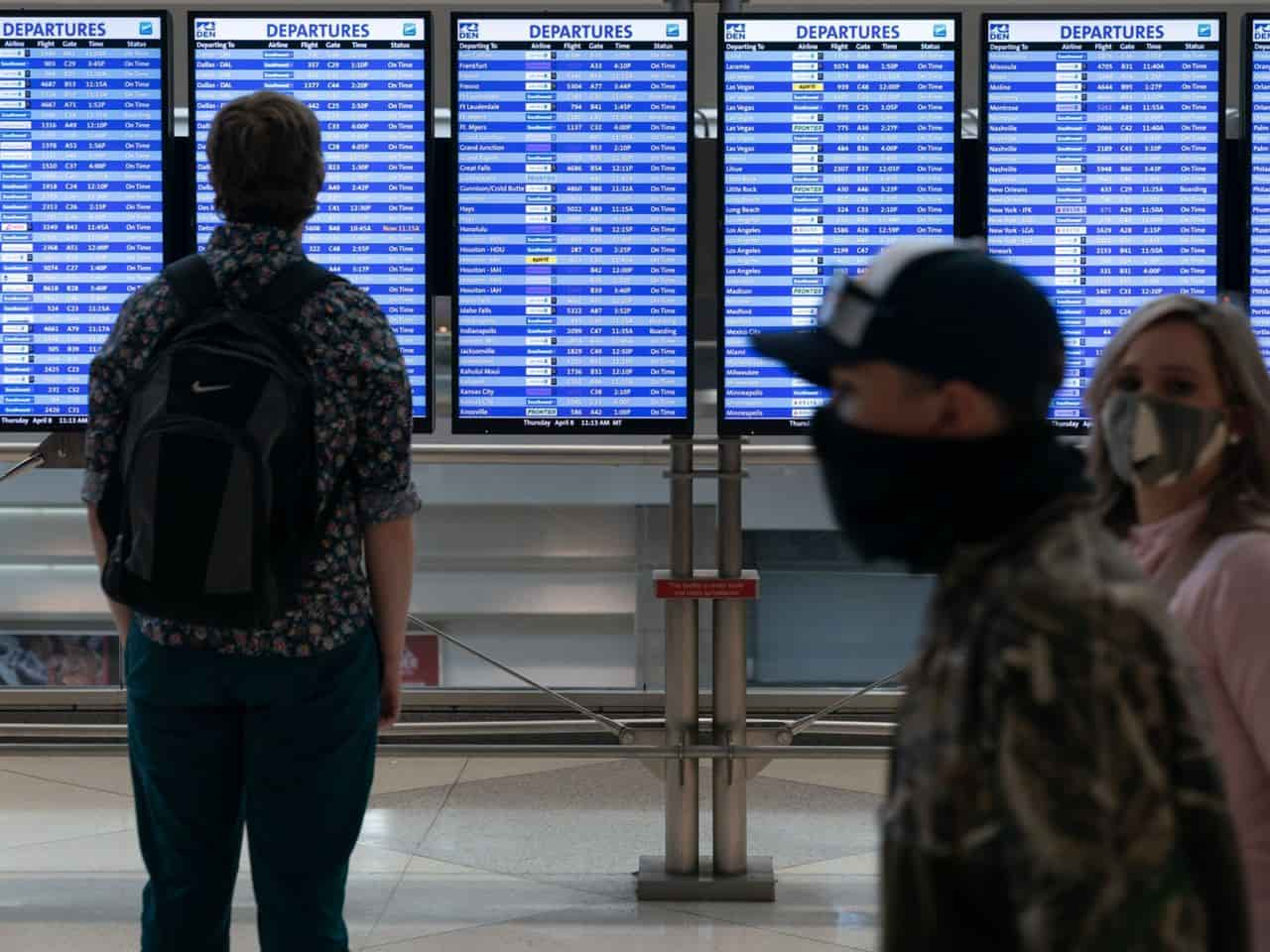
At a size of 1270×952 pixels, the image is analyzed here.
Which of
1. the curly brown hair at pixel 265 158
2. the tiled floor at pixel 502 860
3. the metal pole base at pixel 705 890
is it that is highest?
the curly brown hair at pixel 265 158

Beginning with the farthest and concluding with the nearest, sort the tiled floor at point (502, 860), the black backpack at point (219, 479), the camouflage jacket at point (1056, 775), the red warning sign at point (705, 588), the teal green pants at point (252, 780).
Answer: the red warning sign at point (705, 588), the tiled floor at point (502, 860), the teal green pants at point (252, 780), the black backpack at point (219, 479), the camouflage jacket at point (1056, 775)

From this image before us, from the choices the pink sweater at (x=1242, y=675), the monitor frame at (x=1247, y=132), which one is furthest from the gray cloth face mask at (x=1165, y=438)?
the monitor frame at (x=1247, y=132)

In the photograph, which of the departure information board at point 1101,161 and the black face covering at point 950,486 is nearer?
the black face covering at point 950,486

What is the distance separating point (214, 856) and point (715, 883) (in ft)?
6.58

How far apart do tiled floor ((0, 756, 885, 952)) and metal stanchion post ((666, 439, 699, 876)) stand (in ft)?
0.55

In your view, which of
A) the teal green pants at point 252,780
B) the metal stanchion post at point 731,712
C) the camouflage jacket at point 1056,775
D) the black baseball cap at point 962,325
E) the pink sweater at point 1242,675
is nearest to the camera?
the camouflage jacket at point 1056,775

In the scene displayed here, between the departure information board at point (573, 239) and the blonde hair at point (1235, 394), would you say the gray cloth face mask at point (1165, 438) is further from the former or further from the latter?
the departure information board at point (573, 239)

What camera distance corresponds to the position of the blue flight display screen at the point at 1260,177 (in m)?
4.03

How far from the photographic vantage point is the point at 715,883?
4.24 meters

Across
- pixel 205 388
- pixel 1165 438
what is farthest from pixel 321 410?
pixel 1165 438

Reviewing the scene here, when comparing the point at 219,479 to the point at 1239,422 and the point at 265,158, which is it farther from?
the point at 1239,422

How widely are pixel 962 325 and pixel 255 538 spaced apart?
55.4 inches

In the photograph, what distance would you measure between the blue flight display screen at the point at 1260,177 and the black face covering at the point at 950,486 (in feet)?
10.4

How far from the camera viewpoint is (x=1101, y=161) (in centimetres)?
410
